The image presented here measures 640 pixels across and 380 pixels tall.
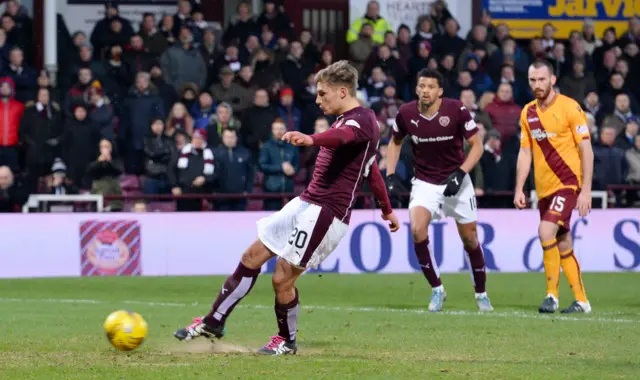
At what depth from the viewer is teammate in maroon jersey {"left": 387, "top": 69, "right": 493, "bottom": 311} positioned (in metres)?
12.7

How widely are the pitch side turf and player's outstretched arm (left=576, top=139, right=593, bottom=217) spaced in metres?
0.99

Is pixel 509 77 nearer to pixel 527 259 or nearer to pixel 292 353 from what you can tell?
pixel 527 259

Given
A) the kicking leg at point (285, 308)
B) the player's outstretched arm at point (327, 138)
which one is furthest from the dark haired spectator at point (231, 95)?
the player's outstretched arm at point (327, 138)

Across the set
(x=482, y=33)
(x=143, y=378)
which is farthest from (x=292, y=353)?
(x=482, y=33)

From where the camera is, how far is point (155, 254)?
58.1ft

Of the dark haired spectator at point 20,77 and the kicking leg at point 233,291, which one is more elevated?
the dark haired spectator at point 20,77

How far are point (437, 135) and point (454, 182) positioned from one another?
0.49m

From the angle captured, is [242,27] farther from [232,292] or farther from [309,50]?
[232,292]

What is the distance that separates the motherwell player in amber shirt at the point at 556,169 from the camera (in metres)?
12.4

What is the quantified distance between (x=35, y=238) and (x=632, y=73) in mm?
11808

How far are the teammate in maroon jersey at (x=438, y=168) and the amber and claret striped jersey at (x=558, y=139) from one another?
0.59 meters

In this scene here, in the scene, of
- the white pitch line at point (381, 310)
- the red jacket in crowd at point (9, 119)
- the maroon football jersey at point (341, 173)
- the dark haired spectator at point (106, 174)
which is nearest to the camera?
the maroon football jersey at point (341, 173)

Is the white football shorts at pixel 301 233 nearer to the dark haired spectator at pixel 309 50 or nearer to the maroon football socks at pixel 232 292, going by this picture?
the maroon football socks at pixel 232 292

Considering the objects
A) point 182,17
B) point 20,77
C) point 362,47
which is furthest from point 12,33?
point 362,47
